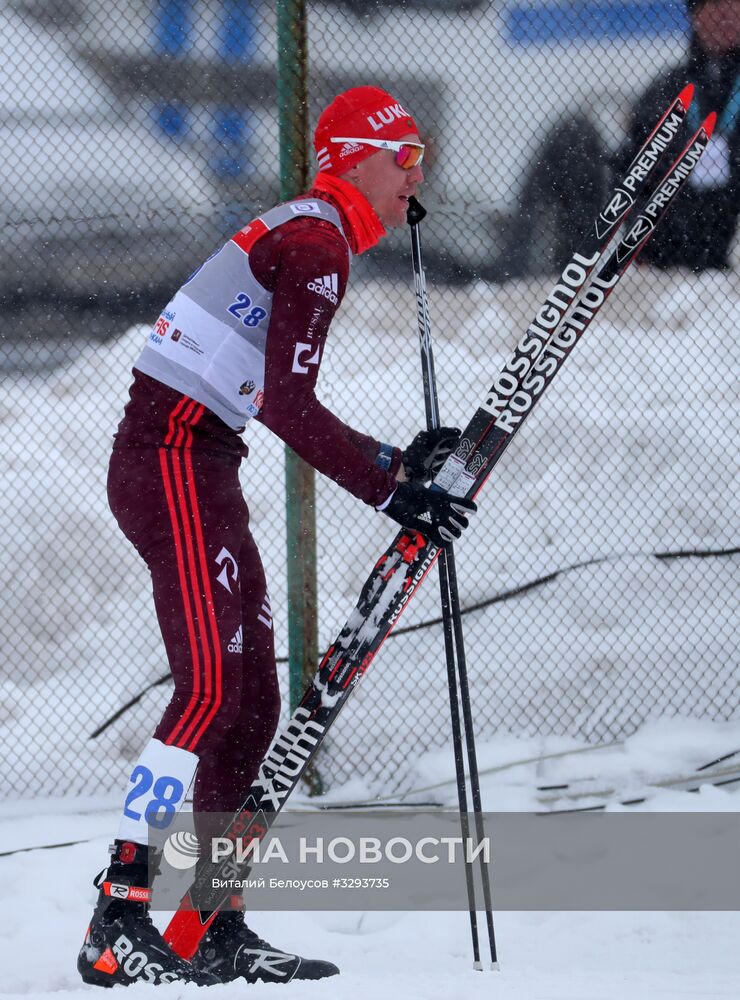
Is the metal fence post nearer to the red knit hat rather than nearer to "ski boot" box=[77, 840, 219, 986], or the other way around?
the red knit hat

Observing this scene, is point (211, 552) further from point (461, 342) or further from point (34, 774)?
point (461, 342)

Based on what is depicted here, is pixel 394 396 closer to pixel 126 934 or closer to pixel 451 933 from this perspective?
pixel 451 933

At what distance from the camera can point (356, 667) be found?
2.70 metres

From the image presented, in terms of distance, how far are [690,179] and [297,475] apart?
94.5 inches

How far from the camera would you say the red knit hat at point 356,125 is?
8.11 feet

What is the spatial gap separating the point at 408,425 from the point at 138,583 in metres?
1.57

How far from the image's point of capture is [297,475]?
12.4 ft

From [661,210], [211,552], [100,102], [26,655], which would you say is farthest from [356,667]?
[100,102]

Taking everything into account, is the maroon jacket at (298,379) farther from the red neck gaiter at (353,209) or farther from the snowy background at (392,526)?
the snowy background at (392,526)

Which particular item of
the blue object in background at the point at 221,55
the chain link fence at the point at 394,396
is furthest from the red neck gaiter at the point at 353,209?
the blue object in background at the point at 221,55

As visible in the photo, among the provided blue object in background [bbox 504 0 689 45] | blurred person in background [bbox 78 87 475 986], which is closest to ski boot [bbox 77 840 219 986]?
blurred person in background [bbox 78 87 475 986]

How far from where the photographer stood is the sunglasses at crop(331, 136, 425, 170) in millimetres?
2471

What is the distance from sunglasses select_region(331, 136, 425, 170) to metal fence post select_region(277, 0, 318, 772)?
1189 mm

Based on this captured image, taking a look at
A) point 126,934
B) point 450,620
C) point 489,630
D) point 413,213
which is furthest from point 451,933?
point 413,213
